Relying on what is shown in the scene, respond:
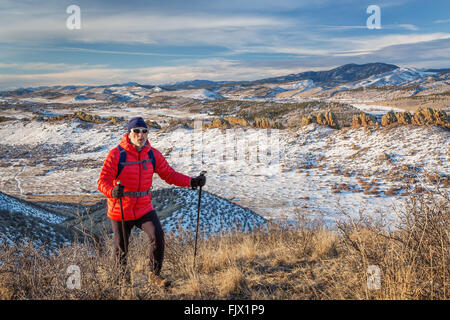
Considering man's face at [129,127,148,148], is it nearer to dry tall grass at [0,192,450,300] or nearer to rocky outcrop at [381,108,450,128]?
dry tall grass at [0,192,450,300]

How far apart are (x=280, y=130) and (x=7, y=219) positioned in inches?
600

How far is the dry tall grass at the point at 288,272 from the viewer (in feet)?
7.80

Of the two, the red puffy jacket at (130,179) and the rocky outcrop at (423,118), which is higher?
the rocky outcrop at (423,118)

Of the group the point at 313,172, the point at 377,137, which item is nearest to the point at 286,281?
the point at 313,172

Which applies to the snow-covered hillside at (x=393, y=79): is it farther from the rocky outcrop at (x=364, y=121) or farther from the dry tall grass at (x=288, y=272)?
the dry tall grass at (x=288, y=272)

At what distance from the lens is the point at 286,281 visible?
10.3ft

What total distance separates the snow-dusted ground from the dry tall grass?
4.96 m

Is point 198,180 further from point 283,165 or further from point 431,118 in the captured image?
point 431,118

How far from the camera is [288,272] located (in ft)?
11.3

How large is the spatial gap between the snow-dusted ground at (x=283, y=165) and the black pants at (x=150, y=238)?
5.63 m

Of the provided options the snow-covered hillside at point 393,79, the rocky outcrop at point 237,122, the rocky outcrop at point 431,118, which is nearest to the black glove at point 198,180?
the rocky outcrop at point 431,118

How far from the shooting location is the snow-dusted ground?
34.2 feet

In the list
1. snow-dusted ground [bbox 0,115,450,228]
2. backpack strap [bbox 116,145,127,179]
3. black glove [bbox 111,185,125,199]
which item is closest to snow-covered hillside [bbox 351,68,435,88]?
snow-dusted ground [bbox 0,115,450,228]
